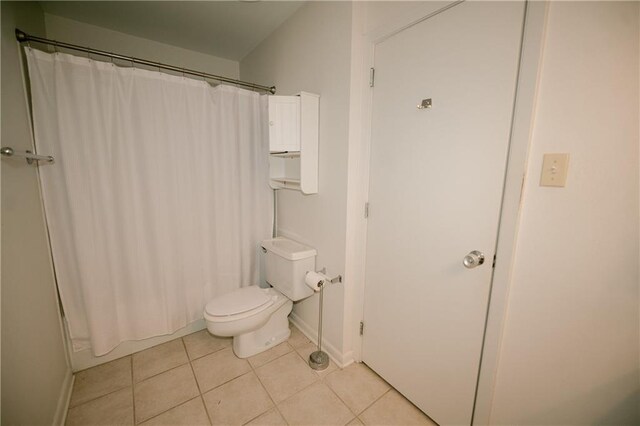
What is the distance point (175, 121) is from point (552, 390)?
91.8 inches

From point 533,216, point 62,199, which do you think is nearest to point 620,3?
point 533,216

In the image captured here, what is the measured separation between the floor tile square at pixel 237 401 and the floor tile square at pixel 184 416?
0.04m

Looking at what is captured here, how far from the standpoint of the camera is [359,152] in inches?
57.9

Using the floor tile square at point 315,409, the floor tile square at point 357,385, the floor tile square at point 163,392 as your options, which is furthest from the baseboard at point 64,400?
the floor tile square at point 357,385

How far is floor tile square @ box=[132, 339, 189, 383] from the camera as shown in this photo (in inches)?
63.9

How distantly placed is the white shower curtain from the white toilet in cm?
33

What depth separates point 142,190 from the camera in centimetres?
165

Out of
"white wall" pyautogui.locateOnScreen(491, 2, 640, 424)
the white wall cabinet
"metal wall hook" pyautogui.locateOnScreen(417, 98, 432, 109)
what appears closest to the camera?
"white wall" pyautogui.locateOnScreen(491, 2, 640, 424)

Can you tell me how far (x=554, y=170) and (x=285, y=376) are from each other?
172 centimetres

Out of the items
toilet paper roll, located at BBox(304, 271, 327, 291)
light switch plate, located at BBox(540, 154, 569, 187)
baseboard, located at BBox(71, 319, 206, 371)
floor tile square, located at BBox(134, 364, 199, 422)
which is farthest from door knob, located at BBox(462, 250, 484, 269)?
baseboard, located at BBox(71, 319, 206, 371)

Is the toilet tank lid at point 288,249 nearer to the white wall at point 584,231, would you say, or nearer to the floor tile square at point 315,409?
the floor tile square at point 315,409

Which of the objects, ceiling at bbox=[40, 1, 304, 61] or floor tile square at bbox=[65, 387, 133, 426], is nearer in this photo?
floor tile square at bbox=[65, 387, 133, 426]

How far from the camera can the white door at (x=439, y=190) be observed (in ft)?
3.15

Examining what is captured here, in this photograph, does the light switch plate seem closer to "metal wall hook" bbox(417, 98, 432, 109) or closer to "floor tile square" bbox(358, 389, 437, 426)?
"metal wall hook" bbox(417, 98, 432, 109)
